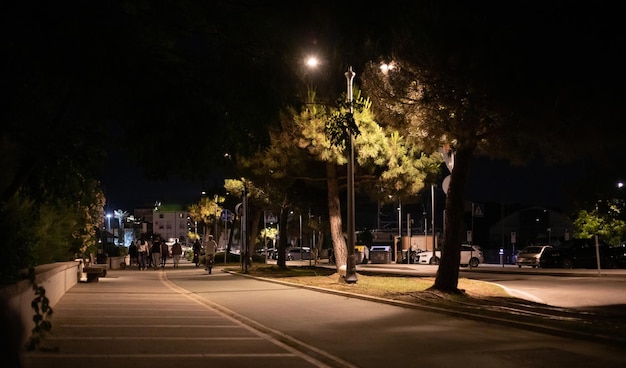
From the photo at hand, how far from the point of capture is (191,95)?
24.3 ft

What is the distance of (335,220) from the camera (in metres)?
27.0

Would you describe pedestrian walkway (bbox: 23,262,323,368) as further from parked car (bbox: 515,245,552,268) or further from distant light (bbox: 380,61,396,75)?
parked car (bbox: 515,245,552,268)

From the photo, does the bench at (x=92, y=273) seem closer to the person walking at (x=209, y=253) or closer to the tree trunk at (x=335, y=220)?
the tree trunk at (x=335, y=220)

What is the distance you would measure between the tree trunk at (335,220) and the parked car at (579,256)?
21303mm

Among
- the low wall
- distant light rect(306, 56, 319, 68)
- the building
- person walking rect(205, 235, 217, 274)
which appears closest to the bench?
person walking rect(205, 235, 217, 274)

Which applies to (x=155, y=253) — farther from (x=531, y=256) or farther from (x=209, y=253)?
(x=531, y=256)

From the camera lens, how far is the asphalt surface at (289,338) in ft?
33.1

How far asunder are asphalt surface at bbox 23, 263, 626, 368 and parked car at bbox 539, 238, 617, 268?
2767 cm

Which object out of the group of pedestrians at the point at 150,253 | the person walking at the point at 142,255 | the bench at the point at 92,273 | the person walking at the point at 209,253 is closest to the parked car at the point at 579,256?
the group of pedestrians at the point at 150,253

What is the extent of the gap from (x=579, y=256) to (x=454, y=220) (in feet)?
85.3

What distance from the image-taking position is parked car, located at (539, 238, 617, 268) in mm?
41906

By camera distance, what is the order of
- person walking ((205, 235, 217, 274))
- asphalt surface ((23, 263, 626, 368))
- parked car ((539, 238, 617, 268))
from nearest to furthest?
asphalt surface ((23, 263, 626, 368)) < person walking ((205, 235, 217, 274)) < parked car ((539, 238, 617, 268))

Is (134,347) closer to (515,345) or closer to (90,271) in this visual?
(515,345)

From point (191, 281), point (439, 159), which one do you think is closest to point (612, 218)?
point (439, 159)
